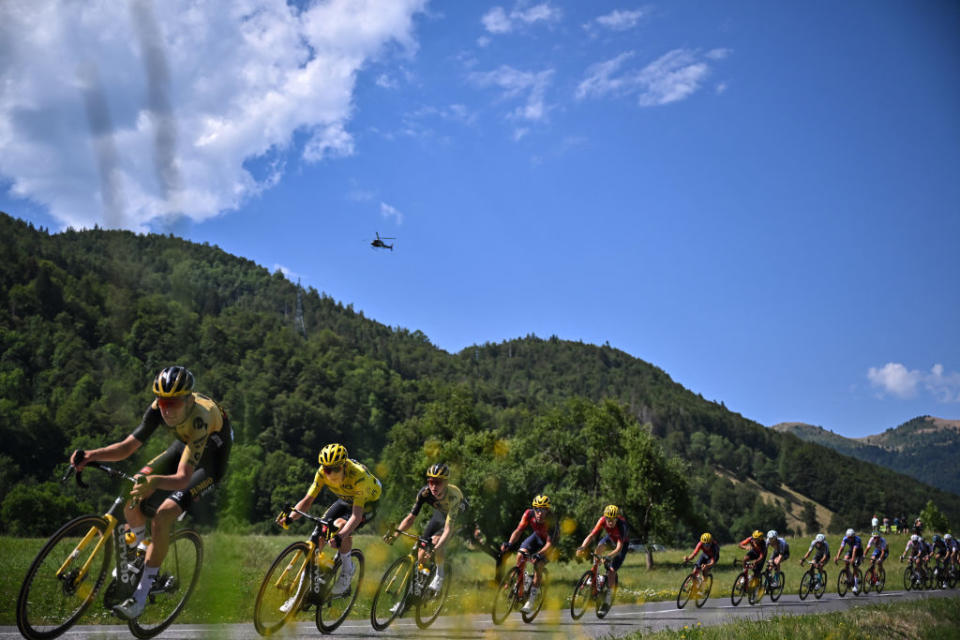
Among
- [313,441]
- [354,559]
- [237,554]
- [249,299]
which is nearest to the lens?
[237,554]

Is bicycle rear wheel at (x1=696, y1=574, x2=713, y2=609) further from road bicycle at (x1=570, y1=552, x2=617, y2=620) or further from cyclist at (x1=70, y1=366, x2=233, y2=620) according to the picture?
cyclist at (x1=70, y1=366, x2=233, y2=620)

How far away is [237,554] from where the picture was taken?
1.90m

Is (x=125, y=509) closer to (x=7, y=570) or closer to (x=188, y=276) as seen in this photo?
(x=188, y=276)

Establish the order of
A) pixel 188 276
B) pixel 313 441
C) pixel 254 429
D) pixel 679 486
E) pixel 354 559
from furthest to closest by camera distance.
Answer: pixel 679 486, pixel 313 441, pixel 354 559, pixel 188 276, pixel 254 429

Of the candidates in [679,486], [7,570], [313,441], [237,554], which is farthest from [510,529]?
[237,554]

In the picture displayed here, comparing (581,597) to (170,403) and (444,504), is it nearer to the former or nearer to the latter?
(444,504)

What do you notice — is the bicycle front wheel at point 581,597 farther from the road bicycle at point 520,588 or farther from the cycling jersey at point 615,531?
the road bicycle at point 520,588

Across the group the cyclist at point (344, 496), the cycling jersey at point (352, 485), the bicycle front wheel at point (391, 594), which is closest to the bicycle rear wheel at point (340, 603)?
the cyclist at point (344, 496)

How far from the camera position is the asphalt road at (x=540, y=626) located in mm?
6680

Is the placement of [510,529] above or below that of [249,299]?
below

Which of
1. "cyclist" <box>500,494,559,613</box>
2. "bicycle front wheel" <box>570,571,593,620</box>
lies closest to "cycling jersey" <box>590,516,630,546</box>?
"bicycle front wheel" <box>570,571,593,620</box>

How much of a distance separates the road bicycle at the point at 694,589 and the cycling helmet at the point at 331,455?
14.7 m

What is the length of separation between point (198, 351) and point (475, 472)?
3934 centimetres

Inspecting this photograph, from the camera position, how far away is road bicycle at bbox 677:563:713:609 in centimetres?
1995
